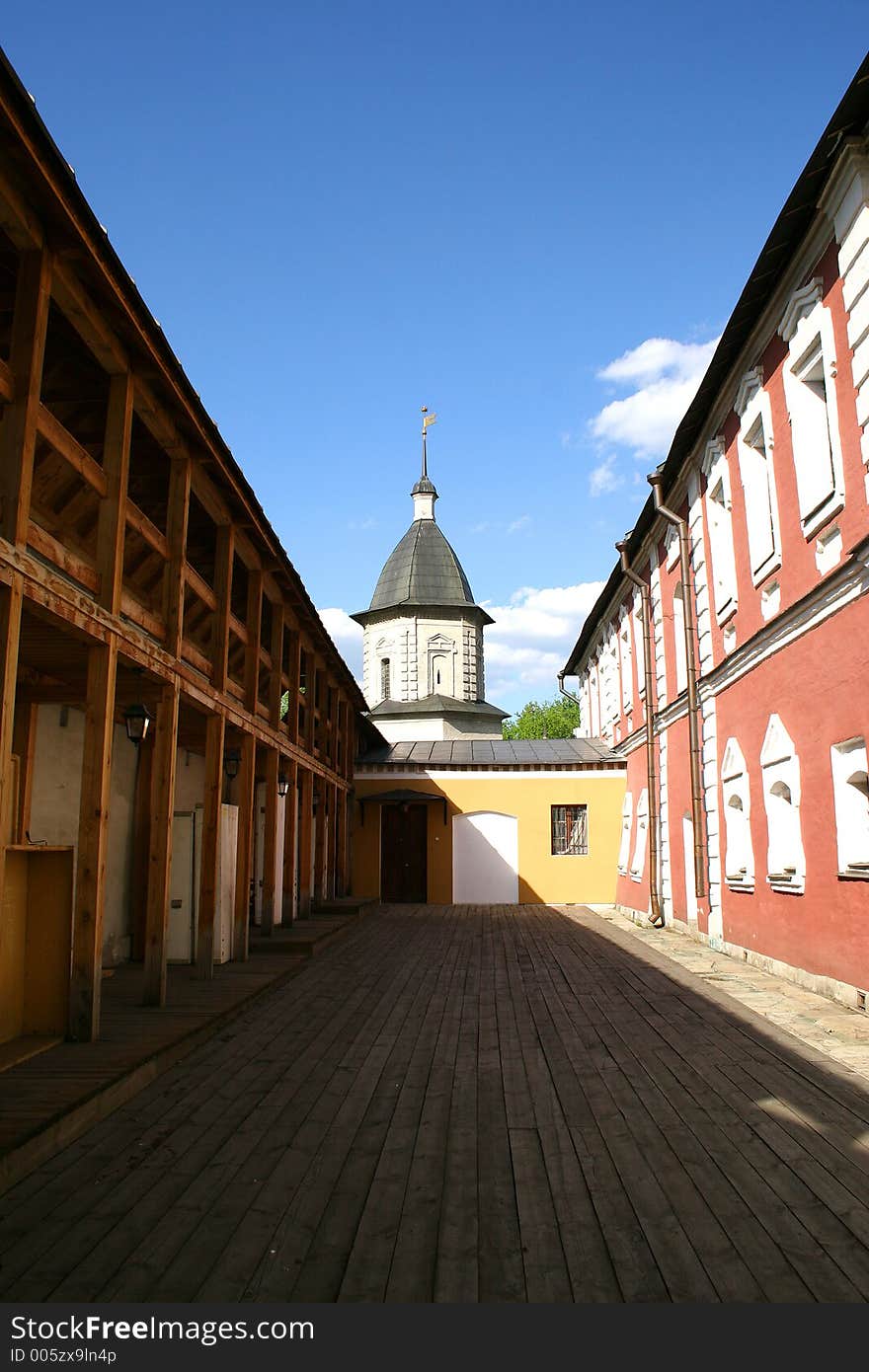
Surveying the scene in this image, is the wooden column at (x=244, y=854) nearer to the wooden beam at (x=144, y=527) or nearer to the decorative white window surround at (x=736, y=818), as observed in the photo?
the wooden beam at (x=144, y=527)

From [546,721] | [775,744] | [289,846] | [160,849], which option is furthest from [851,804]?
[546,721]

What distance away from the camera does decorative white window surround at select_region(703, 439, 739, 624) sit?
11.5 metres

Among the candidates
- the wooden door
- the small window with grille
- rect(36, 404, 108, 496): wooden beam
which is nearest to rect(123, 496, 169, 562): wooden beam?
rect(36, 404, 108, 496): wooden beam

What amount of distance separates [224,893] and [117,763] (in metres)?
1.87

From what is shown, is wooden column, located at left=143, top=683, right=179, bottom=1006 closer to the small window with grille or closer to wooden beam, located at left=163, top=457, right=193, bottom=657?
wooden beam, located at left=163, top=457, right=193, bottom=657

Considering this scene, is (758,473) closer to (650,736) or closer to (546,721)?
(650,736)

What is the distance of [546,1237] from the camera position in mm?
3488

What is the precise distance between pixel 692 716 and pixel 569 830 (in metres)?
9.16

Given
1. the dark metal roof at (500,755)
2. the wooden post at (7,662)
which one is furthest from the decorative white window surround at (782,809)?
the dark metal roof at (500,755)

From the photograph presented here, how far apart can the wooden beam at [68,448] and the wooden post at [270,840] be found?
20.1 feet

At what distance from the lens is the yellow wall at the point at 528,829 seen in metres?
21.7

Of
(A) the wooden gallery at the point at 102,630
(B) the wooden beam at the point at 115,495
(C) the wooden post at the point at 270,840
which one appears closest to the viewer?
(A) the wooden gallery at the point at 102,630

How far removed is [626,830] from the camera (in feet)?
67.5

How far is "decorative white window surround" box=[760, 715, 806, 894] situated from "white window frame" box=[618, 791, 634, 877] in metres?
9.81
